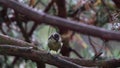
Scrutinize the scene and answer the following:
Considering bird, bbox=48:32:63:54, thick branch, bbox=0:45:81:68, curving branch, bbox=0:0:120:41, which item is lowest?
thick branch, bbox=0:45:81:68

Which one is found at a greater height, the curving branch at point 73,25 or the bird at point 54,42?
the curving branch at point 73,25

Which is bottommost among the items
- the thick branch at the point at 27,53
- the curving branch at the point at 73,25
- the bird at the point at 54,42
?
the thick branch at the point at 27,53

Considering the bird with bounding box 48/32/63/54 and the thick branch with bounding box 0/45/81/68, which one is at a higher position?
the bird with bounding box 48/32/63/54

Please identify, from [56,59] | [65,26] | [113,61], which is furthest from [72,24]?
[113,61]

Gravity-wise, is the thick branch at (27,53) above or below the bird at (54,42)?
below

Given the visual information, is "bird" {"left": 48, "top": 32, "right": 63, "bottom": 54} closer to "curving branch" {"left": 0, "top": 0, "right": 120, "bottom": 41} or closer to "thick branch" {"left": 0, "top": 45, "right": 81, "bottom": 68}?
"thick branch" {"left": 0, "top": 45, "right": 81, "bottom": 68}

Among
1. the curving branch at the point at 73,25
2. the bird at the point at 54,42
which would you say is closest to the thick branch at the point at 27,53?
the bird at the point at 54,42

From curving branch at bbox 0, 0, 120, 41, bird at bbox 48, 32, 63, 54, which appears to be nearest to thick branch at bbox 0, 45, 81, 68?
bird at bbox 48, 32, 63, 54

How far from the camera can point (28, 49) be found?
24.9 inches

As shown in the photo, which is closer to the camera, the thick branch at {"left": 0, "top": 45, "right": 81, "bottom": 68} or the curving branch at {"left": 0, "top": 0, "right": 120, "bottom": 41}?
the curving branch at {"left": 0, "top": 0, "right": 120, "bottom": 41}

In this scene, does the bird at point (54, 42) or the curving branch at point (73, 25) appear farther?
the bird at point (54, 42)

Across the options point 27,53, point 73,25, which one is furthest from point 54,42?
point 73,25

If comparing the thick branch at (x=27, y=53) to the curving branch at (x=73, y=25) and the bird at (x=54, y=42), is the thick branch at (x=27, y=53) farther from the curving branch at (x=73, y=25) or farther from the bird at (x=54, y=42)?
the curving branch at (x=73, y=25)

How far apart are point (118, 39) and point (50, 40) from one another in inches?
16.0
